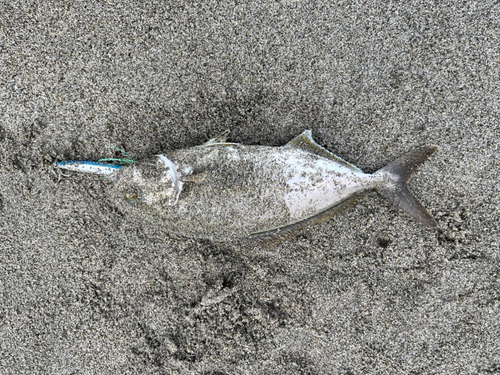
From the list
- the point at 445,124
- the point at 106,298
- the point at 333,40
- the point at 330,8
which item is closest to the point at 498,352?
the point at 445,124

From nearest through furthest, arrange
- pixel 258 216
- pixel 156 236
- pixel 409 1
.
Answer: pixel 258 216 → pixel 409 1 → pixel 156 236

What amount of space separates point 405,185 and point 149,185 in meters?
1.51

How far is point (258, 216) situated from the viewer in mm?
1862

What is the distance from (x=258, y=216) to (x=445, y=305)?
1394 millimetres

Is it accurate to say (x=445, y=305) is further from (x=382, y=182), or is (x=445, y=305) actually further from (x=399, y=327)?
(x=382, y=182)

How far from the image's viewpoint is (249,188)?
1844 mm

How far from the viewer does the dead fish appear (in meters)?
1.80

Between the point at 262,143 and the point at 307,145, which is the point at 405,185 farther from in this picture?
the point at 262,143

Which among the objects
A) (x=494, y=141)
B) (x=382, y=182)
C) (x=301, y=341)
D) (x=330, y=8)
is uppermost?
Answer: (x=330, y=8)

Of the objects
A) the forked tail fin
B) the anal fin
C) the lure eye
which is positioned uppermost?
the forked tail fin

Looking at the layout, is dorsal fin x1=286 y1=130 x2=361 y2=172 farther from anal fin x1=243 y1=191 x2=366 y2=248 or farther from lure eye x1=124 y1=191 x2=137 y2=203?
lure eye x1=124 y1=191 x2=137 y2=203

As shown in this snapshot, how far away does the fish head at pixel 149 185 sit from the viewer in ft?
5.83

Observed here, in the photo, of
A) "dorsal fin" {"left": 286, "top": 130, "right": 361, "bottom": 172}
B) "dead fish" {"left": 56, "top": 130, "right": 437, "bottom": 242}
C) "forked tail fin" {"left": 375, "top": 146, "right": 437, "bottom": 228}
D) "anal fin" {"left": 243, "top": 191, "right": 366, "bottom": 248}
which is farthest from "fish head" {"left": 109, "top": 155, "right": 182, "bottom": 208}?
"forked tail fin" {"left": 375, "top": 146, "right": 437, "bottom": 228}

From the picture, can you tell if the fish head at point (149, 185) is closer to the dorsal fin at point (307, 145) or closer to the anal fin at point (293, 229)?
the anal fin at point (293, 229)
